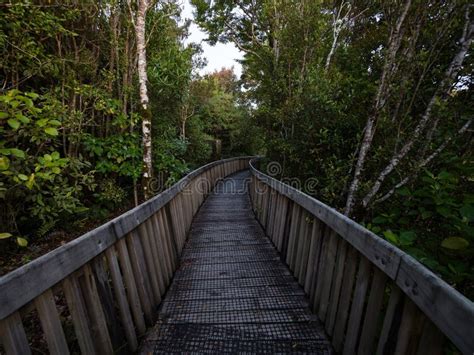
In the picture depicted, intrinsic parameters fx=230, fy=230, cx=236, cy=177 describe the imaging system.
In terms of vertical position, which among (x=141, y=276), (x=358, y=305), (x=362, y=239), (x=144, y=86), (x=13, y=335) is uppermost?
(x=144, y=86)

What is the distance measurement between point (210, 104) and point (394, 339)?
16.6 meters

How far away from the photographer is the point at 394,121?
3.09 metres

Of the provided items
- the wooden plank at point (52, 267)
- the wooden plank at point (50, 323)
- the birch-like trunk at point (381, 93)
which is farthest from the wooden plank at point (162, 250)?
the birch-like trunk at point (381, 93)

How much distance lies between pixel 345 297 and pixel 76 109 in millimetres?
5592

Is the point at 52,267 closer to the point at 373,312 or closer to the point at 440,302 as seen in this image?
the point at 440,302

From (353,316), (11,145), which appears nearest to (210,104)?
(11,145)

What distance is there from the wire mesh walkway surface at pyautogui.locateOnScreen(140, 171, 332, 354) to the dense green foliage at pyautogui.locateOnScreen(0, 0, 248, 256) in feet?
4.97

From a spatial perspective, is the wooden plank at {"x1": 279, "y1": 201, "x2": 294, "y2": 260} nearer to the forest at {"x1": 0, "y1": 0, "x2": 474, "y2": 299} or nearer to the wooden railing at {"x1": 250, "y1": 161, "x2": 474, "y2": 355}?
the wooden railing at {"x1": 250, "y1": 161, "x2": 474, "y2": 355}

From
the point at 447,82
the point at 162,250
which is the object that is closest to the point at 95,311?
the point at 162,250

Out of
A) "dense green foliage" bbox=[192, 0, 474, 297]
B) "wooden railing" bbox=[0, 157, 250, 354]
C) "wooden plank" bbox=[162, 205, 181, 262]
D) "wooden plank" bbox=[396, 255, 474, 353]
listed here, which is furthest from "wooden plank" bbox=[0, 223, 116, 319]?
"dense green foliage" bbox=[192, 0, 474, 297]

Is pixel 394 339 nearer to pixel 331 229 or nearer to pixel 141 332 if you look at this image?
pixel 331 229

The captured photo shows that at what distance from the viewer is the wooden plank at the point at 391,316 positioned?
1267 millimetres

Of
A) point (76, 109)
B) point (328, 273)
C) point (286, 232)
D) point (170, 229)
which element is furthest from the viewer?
point (76, 109)

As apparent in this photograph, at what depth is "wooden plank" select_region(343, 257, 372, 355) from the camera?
1550 mm
